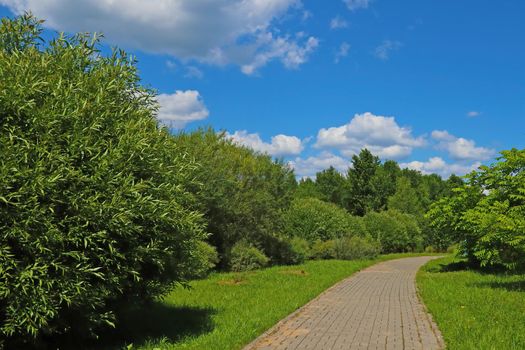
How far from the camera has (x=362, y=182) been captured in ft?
240

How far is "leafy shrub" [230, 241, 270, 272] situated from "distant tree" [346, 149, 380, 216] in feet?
160

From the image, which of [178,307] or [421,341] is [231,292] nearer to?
[178,307]

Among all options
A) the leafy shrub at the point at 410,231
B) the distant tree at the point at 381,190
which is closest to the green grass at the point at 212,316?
the leafy shrub at the point at 410,231

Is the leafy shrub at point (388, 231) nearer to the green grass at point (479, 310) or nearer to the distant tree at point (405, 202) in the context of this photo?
the distant tree at point (405, 202)

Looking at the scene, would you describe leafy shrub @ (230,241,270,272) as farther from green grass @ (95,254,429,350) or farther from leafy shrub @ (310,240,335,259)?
leafy shrub @ (310,240,335,259)

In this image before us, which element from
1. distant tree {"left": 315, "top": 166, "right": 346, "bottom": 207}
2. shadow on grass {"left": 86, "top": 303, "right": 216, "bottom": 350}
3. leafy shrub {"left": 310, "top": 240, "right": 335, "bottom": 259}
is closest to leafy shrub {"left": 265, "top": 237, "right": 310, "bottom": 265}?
leafy shrub {"left": 310, "top": 240, "right": 335, "bottom": 259}

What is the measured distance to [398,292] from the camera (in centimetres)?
1711

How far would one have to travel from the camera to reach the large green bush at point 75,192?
6684 millimetres

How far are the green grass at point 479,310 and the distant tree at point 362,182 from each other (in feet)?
173

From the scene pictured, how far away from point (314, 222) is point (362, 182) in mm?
34486

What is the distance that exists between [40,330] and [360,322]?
6.70m

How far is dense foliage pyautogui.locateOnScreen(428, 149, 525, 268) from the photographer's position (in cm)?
1680

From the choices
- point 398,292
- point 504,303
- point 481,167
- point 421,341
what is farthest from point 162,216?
point 481,167

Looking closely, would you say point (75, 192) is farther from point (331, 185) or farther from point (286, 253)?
point (331, 185)
